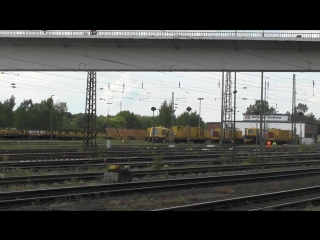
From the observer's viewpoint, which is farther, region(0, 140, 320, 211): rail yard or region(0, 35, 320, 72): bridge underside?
region(0, 35, 320, 72): bridge underside

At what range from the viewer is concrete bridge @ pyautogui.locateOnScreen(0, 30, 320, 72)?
938 inches

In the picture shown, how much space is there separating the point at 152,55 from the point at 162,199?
11787 millimetres

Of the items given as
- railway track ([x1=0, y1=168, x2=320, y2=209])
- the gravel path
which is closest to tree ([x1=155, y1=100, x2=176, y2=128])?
railway track ([x1=0, y1=168, x2=320, y2=209])

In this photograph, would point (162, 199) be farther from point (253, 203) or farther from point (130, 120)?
point (130, 120)

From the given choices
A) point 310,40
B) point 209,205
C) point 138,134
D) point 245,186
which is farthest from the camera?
point 138,134

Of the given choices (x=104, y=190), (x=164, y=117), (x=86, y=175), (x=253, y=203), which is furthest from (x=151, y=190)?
(x=164, y=117)

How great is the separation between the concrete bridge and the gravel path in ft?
24.1

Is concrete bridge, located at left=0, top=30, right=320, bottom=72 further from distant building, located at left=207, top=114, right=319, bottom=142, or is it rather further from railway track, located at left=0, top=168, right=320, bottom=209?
distant building, located at left=207, top=114, right=319, bottom=142

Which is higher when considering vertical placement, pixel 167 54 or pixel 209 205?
pixel 167 54

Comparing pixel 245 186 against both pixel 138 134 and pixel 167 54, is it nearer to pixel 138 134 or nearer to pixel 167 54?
pixel 167 54

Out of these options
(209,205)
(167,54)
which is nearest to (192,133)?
(167,54)
